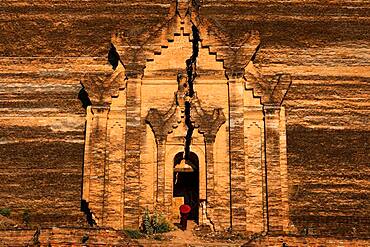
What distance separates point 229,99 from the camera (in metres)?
24.6

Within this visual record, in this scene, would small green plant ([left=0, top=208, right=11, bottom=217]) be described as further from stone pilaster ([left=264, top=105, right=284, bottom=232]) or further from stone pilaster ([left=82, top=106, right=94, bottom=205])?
stone pilaster ([left=264, top=105, right=284, bottom=232])

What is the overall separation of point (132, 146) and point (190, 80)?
302cm

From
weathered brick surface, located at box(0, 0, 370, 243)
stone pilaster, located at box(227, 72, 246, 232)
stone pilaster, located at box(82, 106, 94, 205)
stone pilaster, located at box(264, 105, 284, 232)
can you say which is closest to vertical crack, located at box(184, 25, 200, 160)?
stone pilaster, located at box(227, 72, 246, 232)

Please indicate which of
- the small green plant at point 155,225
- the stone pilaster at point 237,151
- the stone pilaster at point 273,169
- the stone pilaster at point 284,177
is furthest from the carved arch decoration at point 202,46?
the small green plant at point 155,225

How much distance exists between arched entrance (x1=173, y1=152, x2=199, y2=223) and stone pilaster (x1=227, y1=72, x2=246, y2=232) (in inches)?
60.0

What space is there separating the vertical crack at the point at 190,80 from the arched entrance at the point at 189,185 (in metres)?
0.37

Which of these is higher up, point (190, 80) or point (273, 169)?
point (190, 80)

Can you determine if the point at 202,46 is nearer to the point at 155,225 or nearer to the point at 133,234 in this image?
the point at 155,225

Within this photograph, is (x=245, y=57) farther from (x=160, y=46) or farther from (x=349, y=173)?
(x=349, y=173)

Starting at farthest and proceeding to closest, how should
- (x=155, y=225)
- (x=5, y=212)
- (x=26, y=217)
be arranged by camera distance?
(x=26, y=217)
(x=5, y=212)
(x=155, y=225)

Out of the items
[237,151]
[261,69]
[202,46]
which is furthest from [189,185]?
Result: [261,69]

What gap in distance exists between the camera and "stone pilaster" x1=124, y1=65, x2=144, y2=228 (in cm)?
2328

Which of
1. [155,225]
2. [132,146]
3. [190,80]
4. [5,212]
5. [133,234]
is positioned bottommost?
[133,234]

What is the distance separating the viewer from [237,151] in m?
23.8
